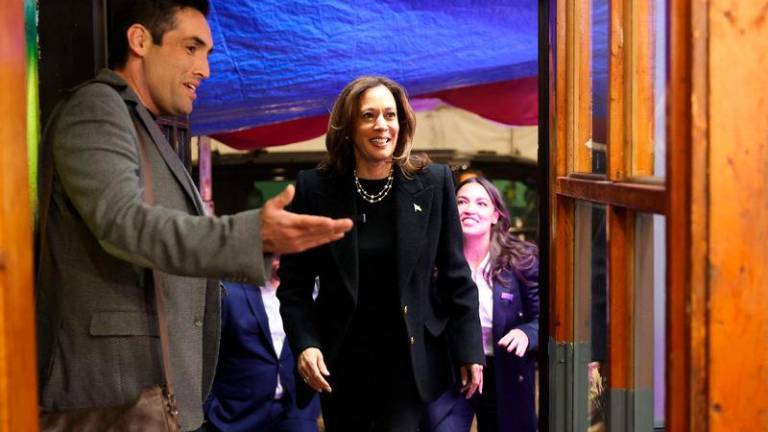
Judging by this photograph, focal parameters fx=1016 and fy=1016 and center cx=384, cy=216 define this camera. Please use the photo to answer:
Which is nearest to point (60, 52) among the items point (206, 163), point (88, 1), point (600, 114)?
point (88, 1)

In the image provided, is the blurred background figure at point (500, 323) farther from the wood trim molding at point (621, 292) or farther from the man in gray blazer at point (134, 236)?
the man in gray blazer at point (134, 236)

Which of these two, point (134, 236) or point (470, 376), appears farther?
point (470, 376)

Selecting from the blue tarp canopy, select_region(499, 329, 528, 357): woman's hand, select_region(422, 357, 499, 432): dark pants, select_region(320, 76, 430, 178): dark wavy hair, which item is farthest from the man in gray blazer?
the blue tarp canopy

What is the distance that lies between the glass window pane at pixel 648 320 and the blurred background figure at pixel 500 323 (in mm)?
1977

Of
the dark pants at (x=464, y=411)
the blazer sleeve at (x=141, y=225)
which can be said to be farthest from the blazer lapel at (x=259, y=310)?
the blazer sleeve at (x=141, y=225)

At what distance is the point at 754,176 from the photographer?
1.75m

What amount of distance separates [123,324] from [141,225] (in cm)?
34

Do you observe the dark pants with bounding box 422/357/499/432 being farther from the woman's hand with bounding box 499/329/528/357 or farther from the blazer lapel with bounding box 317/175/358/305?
the blazer lapel with bounding box 317/175/358/305

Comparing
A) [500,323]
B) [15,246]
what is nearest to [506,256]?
[500,323]

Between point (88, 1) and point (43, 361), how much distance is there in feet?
5.55

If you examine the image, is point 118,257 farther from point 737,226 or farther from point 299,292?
point 299,292

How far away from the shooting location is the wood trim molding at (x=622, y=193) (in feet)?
6.95

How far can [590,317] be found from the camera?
10.7ft

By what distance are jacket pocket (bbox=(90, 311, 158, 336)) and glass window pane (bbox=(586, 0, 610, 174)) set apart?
51.1 inches
